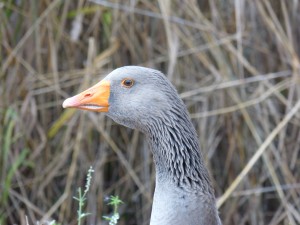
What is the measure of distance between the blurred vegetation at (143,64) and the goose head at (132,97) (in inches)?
92.0

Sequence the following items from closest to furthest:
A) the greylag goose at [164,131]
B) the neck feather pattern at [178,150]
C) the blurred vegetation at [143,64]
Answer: the greylag goose at [164,131]
the neck feather pattern at [178,150]
the blurred vegetation at [143,64]

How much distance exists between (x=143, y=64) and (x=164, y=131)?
2.82 m

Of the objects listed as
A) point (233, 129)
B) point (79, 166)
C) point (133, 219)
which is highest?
point (233, 129)

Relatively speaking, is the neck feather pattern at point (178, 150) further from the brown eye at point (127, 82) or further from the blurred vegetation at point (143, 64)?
the blurred vegetation at point (143, 64)

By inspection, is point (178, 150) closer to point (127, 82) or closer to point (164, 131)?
point (164, 131)

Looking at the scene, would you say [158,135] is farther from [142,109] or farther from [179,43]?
[179,43]

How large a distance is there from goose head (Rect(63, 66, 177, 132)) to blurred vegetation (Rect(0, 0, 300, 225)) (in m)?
2.34

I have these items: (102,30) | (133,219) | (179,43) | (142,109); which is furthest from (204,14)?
(142,109)

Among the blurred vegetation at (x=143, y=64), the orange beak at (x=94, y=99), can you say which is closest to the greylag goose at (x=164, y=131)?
the orange beak at (x=94, y=99)

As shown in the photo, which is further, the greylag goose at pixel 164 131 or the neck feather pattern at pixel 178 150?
the neck feather pattern at pixel 178 150

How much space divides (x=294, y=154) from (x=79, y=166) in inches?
75.9

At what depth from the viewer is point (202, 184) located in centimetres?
395

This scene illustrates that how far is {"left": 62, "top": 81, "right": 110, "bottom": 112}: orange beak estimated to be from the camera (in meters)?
4.04

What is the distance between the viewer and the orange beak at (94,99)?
4.04 meters
